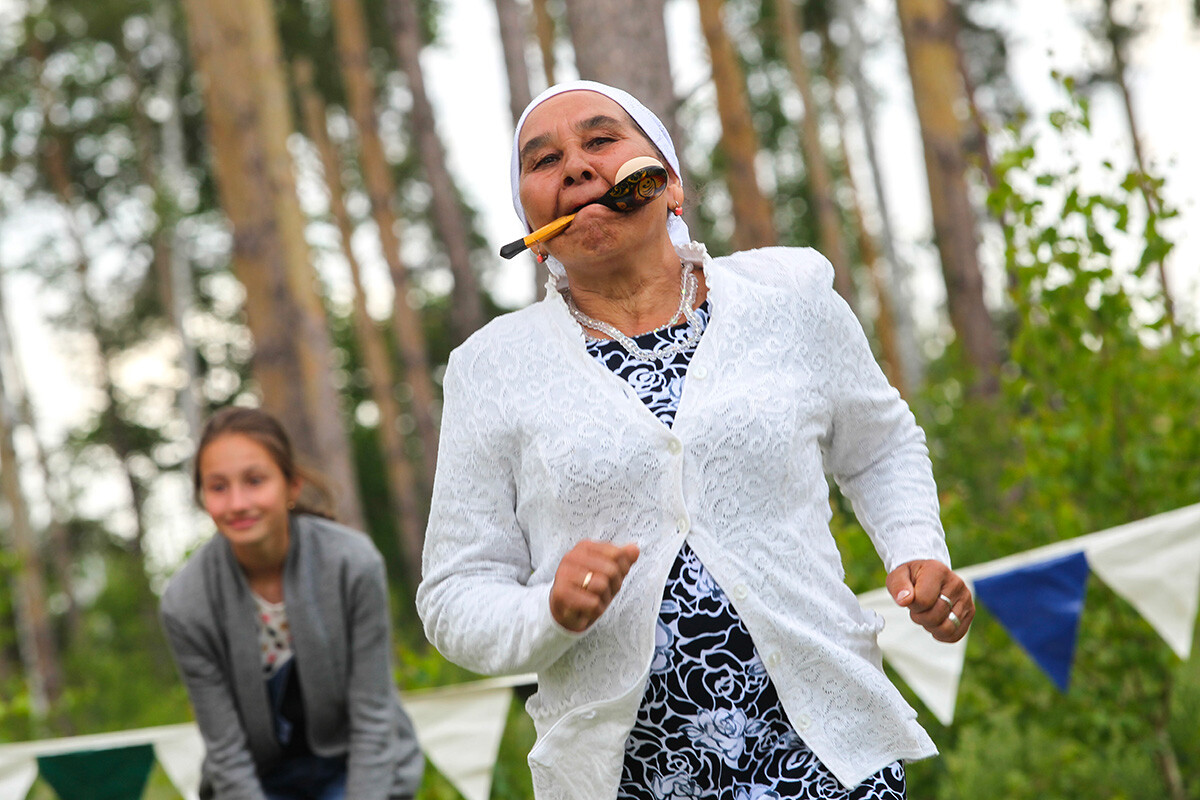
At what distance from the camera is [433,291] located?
28.1 m

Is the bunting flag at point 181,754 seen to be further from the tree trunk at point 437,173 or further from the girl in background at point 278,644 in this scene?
the tree trunk at point 437,173

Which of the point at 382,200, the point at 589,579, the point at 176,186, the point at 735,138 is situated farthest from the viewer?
the point at 176,186

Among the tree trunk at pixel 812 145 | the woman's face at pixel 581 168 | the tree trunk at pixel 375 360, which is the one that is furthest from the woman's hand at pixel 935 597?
the tree trunk at pixel 812 145

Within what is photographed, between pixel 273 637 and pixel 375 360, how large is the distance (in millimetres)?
17009

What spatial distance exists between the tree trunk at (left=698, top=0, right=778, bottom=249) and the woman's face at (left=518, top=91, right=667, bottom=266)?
12143mm

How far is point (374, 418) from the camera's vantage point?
2780 centimetres

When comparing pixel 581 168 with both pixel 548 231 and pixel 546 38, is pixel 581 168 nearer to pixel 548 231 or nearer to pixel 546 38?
pixel 548 231

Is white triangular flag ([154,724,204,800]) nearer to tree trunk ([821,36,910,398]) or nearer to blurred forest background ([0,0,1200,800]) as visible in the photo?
blurred forest background ([0,0,1200,800])

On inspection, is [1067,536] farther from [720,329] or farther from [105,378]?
[105,378]

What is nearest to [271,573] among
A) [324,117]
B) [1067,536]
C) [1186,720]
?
[1067,536]

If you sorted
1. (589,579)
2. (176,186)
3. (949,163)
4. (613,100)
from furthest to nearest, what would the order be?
(176,186) < (949,163) < (613,100) < (589,579)

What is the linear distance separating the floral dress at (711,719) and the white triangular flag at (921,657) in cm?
235

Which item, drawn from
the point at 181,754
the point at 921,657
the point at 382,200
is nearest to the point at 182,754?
the point at 181,754

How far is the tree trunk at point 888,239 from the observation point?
18.2 metres
